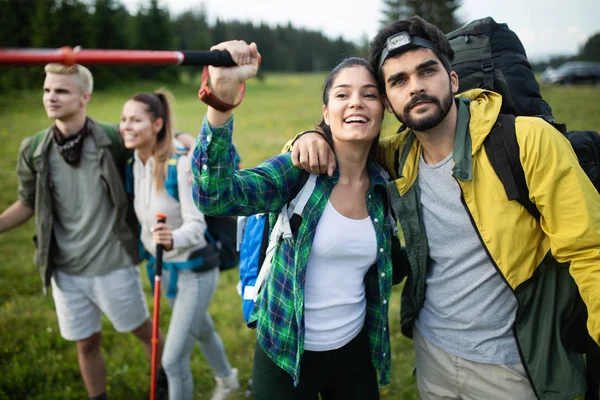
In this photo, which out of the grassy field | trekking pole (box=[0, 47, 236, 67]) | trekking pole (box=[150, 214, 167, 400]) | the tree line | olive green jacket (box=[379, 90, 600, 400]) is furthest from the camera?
the tree line

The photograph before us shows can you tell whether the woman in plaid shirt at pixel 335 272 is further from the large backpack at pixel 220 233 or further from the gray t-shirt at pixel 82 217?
the gray t-shirt at pixel 82 217

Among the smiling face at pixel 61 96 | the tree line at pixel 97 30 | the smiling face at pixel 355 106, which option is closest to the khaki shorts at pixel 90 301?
the smiling face at pixel 61 96

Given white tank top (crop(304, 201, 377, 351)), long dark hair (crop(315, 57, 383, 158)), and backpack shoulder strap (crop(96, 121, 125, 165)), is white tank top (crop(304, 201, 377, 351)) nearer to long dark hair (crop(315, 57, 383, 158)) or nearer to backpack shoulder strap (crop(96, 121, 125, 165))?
long dark hair (crop(315, 57, 383, 158))

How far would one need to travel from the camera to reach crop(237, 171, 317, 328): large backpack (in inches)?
102

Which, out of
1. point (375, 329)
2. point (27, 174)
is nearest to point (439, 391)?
point (375, 329)

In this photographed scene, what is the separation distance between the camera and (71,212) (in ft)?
13.5

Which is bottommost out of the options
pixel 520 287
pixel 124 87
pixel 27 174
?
pixel 520 287

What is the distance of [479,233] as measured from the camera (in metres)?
2.49

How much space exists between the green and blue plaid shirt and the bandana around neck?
2.39 meters

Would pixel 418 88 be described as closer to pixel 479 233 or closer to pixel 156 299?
pixel 479 233

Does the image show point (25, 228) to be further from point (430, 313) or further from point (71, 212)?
point (430, 313)

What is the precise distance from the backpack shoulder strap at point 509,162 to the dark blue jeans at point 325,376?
1366 millimetres

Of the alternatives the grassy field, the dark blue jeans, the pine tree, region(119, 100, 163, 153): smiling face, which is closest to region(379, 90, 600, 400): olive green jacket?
the dark blue jeans

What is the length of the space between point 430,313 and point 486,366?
1.50 feet
